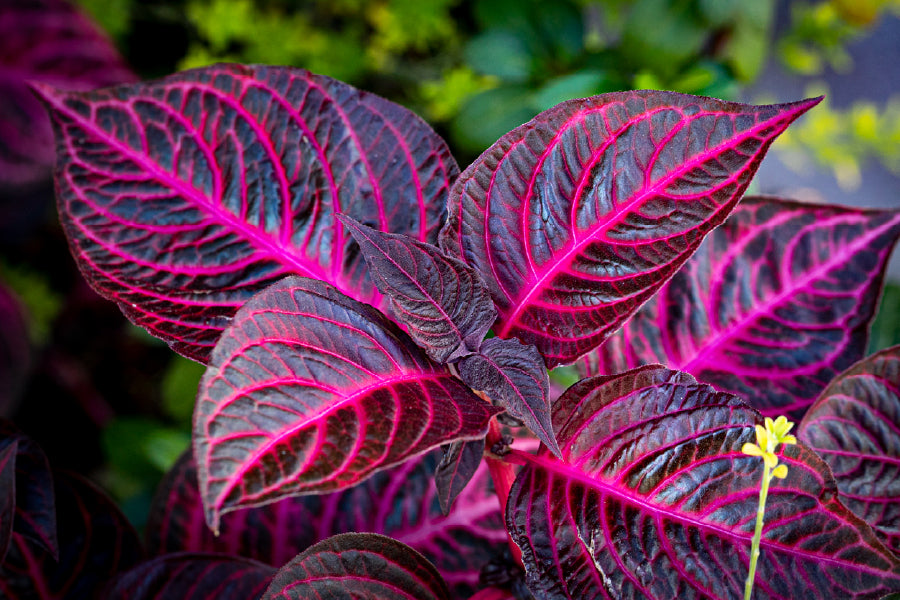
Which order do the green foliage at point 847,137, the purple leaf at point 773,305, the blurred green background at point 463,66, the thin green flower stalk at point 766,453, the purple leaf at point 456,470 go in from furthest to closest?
the green foliage at point 847,137, the blurred green background at point 463,66, the purple leaf at point 773,305, the purple leaf at point 456,470, the thin green flower stalk at point 766,453

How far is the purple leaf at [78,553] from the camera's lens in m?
0.50

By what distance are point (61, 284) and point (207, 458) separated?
1.13 metres

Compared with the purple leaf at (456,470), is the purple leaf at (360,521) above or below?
below

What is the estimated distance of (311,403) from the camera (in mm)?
322

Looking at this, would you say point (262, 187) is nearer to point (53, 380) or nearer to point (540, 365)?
point (540, 365)

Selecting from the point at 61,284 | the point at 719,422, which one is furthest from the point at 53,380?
the point at 719,422

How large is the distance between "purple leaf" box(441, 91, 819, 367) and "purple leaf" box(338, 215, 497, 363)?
0.03 metres

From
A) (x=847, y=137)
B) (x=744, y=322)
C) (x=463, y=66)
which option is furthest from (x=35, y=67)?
(x=847, y=137)

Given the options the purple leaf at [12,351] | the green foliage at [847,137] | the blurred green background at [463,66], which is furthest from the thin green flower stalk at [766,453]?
the purple leaf at [12,351]

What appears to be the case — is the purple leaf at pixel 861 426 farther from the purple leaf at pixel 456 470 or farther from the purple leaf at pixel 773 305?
the purple leaf at pixel 456 470

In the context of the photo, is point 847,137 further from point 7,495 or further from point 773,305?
point 7,495

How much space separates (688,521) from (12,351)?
952 mm

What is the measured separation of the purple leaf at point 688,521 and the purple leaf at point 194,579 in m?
0.21

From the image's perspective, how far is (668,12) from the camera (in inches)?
31.4
